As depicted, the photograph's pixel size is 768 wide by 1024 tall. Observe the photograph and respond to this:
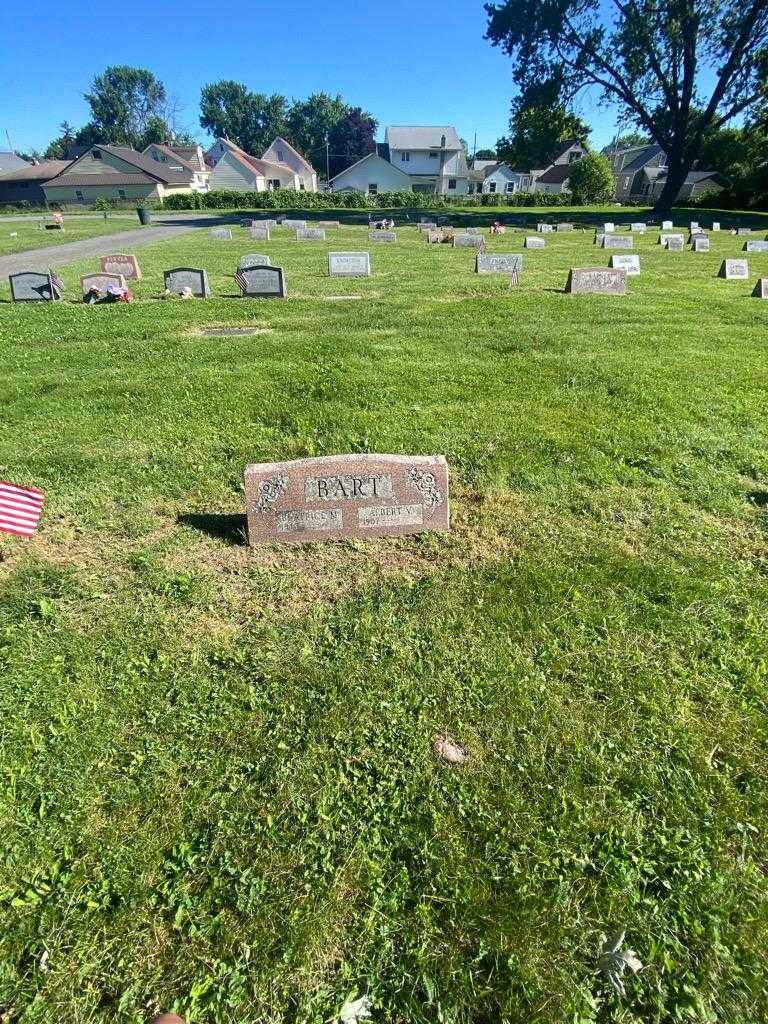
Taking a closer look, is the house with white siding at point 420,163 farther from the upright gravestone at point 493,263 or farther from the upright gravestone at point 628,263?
the upright gravestone at point 628,263

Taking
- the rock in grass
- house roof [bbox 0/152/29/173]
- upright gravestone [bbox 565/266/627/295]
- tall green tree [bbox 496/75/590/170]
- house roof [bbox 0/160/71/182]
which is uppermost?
house roof [bbox 0/152/29/173]

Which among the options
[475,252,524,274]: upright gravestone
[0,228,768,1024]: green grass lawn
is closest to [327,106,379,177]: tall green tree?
[475,252,524,274]: upright gravestone

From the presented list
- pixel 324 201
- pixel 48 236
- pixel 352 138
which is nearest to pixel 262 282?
pixel 48 236

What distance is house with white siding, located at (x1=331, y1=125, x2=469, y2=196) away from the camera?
72000 millimetres

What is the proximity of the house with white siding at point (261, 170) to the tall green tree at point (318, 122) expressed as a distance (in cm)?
1769

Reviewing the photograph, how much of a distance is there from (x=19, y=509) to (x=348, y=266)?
14054mm

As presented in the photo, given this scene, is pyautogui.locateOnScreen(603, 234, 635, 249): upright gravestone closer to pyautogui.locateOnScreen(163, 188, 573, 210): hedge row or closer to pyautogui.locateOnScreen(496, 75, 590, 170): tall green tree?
pyautogui.locateOnScreen(496, 75, 590, 170): tall green tree

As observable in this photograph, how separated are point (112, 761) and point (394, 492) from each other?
102 inches

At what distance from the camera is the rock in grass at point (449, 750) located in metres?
2.82

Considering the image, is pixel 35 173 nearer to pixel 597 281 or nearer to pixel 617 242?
pixel 617 242

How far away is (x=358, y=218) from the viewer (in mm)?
44062

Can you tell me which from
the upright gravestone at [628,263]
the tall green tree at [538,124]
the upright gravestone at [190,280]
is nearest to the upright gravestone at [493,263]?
the upright gravestone at [628,263]

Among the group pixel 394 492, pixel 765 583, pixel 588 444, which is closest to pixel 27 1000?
pixel 394 492

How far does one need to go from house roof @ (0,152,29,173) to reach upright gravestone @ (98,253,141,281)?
8697 cm
